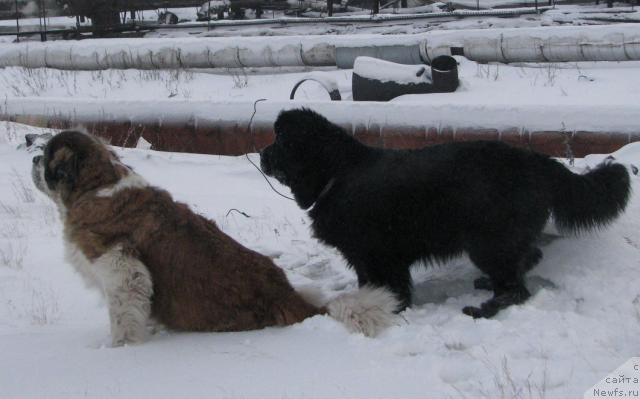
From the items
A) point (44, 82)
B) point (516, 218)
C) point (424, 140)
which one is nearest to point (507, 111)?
point (424, 140)

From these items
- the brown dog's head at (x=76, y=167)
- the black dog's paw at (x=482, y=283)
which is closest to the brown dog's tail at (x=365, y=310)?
the black dog's paw at (x=482, y=283)

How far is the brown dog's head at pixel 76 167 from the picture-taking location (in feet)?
16.8

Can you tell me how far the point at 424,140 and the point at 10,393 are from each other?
7115 millimetres

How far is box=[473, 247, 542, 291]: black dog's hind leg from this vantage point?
5465mm

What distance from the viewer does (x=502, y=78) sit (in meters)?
15.5

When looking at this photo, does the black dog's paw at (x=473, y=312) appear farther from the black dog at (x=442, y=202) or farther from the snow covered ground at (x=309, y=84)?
the snow covered ground at (x=309, y=84)

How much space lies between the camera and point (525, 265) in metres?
5.52

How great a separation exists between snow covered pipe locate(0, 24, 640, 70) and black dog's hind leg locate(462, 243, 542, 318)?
38.7 ft

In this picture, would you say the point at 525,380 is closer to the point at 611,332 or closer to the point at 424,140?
the point at 611,332

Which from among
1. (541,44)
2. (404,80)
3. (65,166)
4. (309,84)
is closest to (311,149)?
(65,166)

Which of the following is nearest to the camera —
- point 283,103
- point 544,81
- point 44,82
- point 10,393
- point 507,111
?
point 10,393

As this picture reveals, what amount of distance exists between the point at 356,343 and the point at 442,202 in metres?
1.45

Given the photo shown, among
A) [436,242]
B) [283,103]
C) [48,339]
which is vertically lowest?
[48,339]

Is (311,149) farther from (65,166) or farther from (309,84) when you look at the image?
(309,84)
